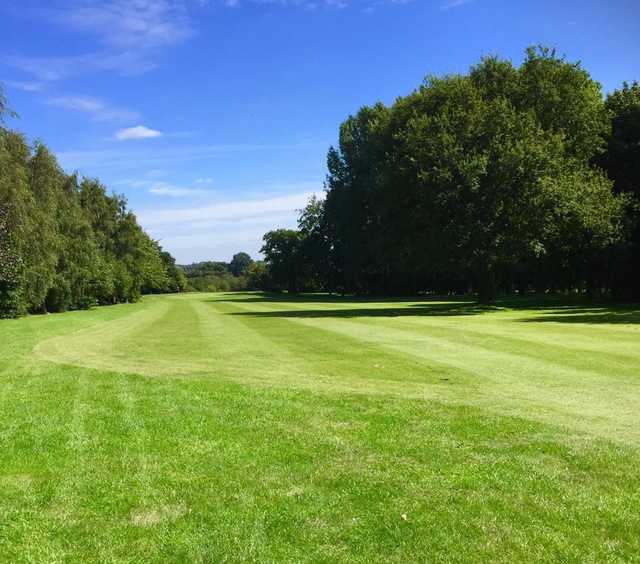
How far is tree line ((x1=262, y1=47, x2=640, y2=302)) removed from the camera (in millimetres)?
42344

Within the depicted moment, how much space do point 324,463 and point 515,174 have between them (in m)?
38.7

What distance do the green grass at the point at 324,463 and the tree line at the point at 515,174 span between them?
28449mm

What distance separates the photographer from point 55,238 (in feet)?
176

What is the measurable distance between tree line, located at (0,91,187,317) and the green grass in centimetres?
3418

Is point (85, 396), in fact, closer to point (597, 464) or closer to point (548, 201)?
point (597, 464)

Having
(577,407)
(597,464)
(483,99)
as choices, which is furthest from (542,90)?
(597,464)

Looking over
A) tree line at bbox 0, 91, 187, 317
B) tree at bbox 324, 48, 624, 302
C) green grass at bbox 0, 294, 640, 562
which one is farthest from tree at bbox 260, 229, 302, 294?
green grass at bbox 0, 294, 640, 562

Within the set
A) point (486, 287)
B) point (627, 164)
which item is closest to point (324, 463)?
point (486, 287)

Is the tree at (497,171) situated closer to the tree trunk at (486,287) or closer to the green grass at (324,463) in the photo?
the tree trunk at (486,287)

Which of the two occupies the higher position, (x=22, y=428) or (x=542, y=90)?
(x=542, y=90)

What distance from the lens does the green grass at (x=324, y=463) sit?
5.38 meters

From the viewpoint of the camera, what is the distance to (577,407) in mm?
10273

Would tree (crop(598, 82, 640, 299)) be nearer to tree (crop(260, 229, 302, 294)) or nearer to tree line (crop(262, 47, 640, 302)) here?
tree line (crop(262, 47, 640, 302))

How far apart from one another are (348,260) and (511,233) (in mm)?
49755
